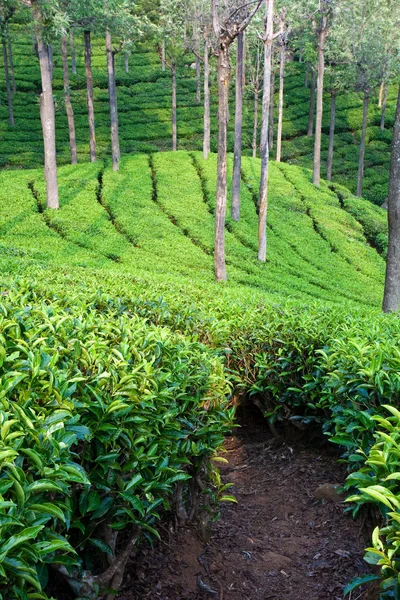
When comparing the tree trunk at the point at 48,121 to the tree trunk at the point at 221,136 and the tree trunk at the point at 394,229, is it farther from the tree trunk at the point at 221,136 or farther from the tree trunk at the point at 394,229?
the tree trunk at the point at 394,229

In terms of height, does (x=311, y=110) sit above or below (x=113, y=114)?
above

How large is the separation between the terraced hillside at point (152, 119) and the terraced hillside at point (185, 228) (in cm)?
1017

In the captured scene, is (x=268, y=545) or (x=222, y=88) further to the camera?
(x=222, y=88)

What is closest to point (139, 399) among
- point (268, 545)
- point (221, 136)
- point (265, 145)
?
point (268, 545)

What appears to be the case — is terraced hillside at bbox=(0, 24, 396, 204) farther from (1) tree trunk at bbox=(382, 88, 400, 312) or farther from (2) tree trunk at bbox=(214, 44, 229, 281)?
(1) tree trunk at bbox=(382, 88, 400, 312)

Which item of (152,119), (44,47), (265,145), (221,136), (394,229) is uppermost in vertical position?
(44,47)

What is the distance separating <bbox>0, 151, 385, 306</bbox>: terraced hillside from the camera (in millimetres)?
16797

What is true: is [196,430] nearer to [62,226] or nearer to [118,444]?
[118,444]

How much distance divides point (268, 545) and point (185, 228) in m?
16.9

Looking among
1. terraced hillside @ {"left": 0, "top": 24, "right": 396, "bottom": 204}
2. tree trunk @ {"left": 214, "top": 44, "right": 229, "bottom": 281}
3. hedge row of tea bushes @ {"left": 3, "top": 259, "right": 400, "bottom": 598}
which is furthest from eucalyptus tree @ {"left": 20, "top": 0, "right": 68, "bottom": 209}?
terraced hillside @ {"left": 0, "top": 24, "right": 396, "bottom": 204}

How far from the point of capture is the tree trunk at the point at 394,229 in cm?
970

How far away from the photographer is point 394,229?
393 inches

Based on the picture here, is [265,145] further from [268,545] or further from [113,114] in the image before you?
[268,545]

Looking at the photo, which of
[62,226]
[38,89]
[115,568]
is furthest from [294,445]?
[38,89]
